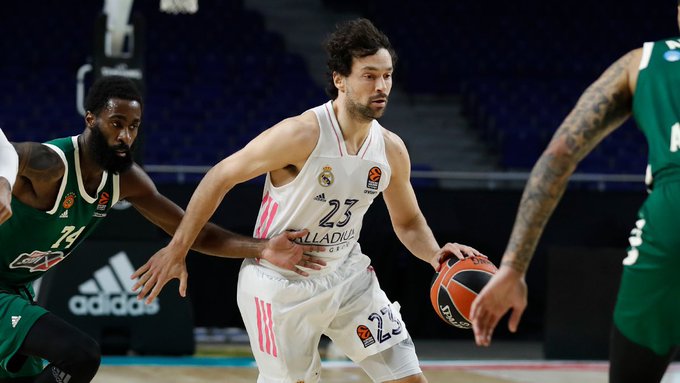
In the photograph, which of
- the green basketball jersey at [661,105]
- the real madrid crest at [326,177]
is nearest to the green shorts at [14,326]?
the real madrid crest at [326,177]

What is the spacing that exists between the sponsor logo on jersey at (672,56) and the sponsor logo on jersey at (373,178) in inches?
70.2

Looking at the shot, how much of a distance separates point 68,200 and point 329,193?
1065 mm

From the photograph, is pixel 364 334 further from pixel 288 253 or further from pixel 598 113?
pixel 598 113

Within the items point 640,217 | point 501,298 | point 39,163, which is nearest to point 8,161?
point 39,163

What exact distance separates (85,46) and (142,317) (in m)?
7.53

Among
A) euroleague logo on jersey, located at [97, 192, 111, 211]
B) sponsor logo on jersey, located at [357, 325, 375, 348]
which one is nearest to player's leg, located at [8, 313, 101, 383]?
euroleague logo on jersey, located at [97, 192, 111, 211]

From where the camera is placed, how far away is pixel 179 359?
26.0ft

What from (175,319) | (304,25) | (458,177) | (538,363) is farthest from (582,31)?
(175,319)

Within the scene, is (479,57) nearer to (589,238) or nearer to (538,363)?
(589,238)

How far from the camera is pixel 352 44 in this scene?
427cm

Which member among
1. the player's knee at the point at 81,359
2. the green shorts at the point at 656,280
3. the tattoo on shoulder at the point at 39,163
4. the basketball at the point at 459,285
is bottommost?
the player's knee at the point at 81,359

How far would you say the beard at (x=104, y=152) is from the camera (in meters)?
4.09

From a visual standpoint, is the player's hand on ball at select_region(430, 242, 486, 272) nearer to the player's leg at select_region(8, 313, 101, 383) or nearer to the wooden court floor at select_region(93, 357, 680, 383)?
the player's leg at select_region(8, 313, 101, 383)

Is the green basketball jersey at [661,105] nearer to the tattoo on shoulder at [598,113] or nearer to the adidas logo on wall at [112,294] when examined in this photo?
the tattoo on shoulder at [598,113]
